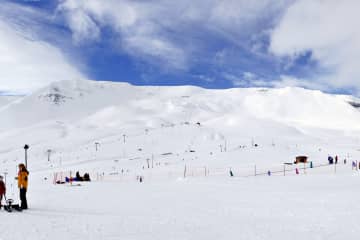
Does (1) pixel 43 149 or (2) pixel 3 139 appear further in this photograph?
(2) pixel 3 139

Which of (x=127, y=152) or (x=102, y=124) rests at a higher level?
(x=102, y=124)

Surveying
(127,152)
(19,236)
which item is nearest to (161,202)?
(19,236)

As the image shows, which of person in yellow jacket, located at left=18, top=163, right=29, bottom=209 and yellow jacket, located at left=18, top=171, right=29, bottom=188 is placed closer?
person in yellow jacket, located at left=18, top=163, right=29, bottom=209

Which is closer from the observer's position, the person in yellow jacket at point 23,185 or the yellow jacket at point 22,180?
the person in yellow jacket at point 23,185

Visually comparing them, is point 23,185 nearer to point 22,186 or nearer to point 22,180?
point 22,186

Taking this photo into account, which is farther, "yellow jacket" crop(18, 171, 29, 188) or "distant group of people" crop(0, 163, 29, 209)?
"yellow jacket" crop(18, 171, 29, 188)

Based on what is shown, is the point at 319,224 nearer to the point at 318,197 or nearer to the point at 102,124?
the point at 318,197

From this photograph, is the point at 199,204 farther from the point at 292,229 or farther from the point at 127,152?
the point at 127,152

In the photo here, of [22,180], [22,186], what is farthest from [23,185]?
[22,180]

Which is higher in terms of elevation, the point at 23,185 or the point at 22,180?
the point at 22,180

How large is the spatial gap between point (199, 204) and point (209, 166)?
34.3m

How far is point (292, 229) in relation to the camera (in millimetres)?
9859

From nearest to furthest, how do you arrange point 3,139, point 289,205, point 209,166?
1. point 289,205
2. point 209,166
3. point 3,139

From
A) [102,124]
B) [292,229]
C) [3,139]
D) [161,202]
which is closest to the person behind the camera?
[292,229]
